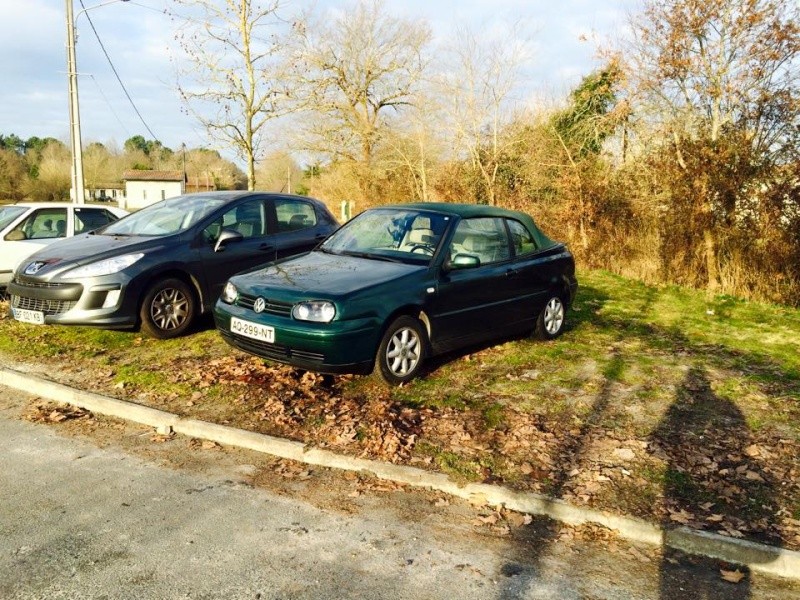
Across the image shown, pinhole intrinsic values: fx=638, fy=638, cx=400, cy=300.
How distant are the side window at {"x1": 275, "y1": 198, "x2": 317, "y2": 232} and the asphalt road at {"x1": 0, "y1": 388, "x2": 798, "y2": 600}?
184 inches

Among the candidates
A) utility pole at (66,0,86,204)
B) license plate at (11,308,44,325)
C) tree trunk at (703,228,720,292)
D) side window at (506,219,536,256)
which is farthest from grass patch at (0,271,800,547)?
utility pole at (66,0,86,204)

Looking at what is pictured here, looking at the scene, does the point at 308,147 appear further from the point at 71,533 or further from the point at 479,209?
the point at 71,533

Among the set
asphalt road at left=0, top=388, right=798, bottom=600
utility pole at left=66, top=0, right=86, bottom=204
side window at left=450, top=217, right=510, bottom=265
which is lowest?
asphalt road at left=0, top=388, right=798, bottom=600

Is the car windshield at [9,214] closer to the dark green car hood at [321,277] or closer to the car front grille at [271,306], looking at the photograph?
the dark green car hood at [321,277]

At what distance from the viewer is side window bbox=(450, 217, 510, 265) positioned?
642 centimetres

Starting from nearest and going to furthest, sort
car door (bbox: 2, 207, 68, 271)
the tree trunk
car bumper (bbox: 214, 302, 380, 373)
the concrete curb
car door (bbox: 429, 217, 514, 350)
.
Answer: the concrete curb, car bumper (bbox: 214, 302, 380, 373), car door (bbox: 429, 217, 514, 350), car door (bbox: 2, 207, 68, 271), the tree trunk

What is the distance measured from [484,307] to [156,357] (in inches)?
136

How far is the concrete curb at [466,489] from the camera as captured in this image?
3.35 meters

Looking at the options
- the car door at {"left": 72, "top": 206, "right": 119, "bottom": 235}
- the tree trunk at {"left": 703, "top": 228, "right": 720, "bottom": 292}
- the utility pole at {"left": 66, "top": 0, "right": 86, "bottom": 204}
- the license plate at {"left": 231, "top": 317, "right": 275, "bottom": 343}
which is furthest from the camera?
the utility pole at {"left": 66, "top": 0, "right": 86, "bottom": 204}

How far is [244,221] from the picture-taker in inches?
319

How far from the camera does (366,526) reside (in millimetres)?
3582

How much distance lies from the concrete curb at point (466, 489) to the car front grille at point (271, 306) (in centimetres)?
110

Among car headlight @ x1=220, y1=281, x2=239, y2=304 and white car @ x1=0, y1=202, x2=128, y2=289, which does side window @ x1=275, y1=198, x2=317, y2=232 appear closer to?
car headlight @ x1=220, y1=281, x2=239, y2=304

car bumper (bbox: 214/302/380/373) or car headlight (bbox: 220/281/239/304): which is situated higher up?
car headlight (bbox: 220/281/239/304)
